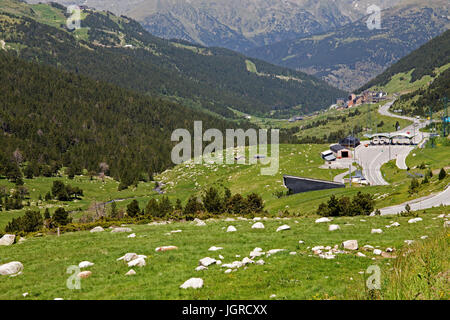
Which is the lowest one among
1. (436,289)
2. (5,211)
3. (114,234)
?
(5,211)

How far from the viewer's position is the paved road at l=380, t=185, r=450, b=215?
51.2 metres

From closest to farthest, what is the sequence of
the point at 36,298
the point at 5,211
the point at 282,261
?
the point at 36,298 → the point at 282,261 → the point at 5,211

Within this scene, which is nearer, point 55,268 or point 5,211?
point 55,268

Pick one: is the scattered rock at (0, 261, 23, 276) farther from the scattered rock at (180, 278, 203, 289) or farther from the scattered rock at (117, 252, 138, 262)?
the scattered rock at (180, 278, 203, 289)

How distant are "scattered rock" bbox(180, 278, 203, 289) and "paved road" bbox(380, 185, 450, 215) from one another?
39067mm

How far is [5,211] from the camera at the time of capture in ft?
369

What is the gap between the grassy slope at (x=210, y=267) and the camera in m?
17.6

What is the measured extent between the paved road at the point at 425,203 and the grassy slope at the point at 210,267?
1604cm

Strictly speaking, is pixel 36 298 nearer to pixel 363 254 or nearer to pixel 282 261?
pixel 282 261

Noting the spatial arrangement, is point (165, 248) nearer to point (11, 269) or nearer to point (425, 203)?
point (11, 269)

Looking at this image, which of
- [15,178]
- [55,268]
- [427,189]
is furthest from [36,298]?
[15,178]

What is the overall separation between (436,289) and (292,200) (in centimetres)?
7132

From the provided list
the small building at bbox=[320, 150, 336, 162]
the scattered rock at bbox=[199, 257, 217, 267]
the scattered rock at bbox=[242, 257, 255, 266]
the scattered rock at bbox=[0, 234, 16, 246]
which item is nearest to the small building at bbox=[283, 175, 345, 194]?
the small building at bbox=[320, 150, 336, 162]

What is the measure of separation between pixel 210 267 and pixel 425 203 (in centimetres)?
4137
